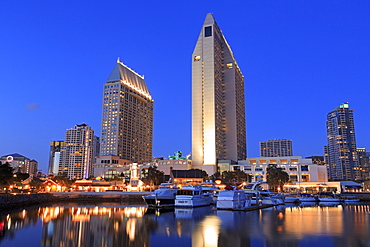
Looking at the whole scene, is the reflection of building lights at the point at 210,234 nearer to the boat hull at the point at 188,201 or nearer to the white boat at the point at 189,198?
the boat hull at the point at 188,201

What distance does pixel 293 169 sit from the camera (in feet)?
553

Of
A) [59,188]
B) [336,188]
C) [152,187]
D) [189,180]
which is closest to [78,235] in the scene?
[152,187]

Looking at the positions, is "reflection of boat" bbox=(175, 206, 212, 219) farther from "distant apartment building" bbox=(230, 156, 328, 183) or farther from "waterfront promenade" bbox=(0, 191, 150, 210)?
"distant apartment building" bbox=(230, 156, 328, 183)

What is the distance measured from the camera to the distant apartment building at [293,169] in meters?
166

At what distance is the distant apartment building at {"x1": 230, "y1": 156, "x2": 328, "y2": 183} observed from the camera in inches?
6540

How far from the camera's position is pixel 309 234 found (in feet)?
107

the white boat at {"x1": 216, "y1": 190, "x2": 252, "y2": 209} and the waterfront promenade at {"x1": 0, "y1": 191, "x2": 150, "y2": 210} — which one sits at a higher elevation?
the white boat at {"x1": 216, "y1": 190, "x2": 252, "y2": 209}

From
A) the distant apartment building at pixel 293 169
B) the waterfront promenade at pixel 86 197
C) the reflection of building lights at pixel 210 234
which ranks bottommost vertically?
the waterfront promenade at pixel 86 197

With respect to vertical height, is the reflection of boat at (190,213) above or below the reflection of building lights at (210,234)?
below

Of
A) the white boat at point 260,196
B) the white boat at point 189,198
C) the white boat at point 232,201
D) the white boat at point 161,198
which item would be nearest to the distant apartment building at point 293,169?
the white boat at point 260,196

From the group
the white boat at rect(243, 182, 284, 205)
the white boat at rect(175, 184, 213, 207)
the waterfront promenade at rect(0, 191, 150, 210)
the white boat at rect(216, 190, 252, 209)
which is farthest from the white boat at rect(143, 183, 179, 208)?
the waterfront promenade at rect(0, 191, 150, 210)

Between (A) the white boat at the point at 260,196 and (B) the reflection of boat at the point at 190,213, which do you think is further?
(A) the white boat at the point at 260,196

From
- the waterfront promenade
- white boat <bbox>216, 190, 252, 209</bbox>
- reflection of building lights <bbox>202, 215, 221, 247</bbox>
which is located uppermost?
white boat <bbox>216, 190, 252, 209</bbox>

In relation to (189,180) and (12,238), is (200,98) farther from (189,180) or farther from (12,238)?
(12,238)
